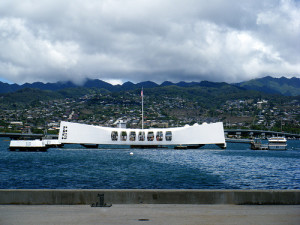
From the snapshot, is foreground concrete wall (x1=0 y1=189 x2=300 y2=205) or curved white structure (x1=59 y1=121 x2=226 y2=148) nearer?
foreground concrete wall (x1=0 y1=189 x2=300 y2=205)

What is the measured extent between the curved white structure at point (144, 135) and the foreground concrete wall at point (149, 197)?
250ft

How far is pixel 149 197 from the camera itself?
39.0 ft

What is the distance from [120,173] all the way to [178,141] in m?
50.4

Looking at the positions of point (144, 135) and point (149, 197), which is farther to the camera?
point (144, 135)

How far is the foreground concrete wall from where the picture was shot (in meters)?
11.6

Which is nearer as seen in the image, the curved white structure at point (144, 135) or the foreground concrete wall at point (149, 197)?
the foreground concrete wall at point (149, 197)

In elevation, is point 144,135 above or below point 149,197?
above

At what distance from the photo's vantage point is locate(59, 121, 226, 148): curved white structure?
8838cm

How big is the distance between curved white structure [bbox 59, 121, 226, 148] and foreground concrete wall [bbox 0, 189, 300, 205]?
3005 inches

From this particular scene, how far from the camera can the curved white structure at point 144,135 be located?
8838 centimetres

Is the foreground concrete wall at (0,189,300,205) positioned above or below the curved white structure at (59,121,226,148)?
below

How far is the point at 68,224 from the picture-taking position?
930 centimetres

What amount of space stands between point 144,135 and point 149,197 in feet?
265

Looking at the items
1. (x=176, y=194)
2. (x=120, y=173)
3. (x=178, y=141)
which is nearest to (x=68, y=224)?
(x=176, y=194)
